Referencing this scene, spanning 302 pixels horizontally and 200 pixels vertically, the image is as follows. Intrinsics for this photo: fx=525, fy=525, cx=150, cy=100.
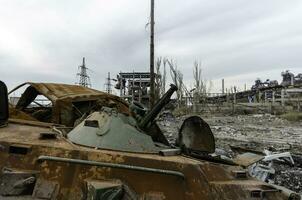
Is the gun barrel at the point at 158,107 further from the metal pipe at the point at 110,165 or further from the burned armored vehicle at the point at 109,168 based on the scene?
the metal pipe at the point at 110,165

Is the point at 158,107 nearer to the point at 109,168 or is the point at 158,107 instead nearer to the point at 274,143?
the point at 109,168

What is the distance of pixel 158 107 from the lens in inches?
225

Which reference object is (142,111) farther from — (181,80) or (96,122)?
(181,80)

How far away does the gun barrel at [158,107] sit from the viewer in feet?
18.7

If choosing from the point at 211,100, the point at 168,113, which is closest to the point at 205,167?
the point at 168,113

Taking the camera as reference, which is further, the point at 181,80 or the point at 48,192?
the point at 181,80

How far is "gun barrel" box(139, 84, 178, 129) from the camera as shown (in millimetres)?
5688

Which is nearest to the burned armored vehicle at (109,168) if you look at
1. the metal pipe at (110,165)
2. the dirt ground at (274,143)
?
the metal pipe at (110,165)

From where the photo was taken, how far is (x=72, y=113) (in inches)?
321

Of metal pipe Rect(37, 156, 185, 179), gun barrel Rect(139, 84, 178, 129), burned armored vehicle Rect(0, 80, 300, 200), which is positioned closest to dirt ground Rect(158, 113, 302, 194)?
gun barrel Rect(139, 84, 178, 129)

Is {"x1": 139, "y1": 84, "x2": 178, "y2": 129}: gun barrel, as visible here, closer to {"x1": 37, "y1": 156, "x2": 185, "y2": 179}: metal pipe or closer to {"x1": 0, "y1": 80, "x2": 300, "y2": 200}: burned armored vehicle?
{"x1": 0, "y1": 80, "x2": 300, "y2": 200}: burned armored vehicle

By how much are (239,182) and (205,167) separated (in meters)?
0.39

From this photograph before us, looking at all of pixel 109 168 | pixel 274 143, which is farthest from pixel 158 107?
pixel 274 143

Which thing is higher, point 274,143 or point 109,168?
point 109,168
